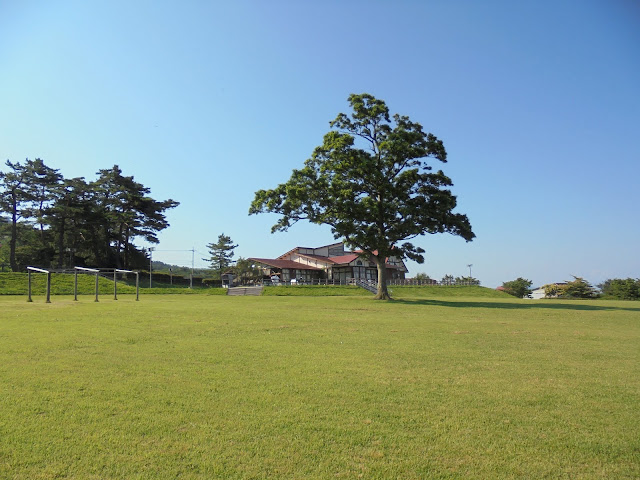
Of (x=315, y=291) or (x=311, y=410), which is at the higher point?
(x=311, y=410)

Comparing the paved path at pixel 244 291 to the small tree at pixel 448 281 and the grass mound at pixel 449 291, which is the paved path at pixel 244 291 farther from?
the small tree at pixel 448 281

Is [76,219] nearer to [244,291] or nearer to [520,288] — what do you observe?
[244,291]

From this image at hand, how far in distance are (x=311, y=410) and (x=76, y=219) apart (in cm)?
5848

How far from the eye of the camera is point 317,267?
69.5 meters

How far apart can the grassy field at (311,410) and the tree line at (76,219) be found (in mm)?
51591

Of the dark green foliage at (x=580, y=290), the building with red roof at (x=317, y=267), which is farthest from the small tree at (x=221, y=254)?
the dark green foliage at (x=580, y=290)

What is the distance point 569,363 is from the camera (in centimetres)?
786

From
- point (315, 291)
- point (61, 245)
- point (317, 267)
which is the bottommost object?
point (315, 291)

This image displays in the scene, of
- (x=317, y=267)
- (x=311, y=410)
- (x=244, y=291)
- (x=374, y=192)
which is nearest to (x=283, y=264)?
(x=317, y=267)

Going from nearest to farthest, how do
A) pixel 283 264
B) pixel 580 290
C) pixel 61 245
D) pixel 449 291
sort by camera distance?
pixel 580 290 < pixel 61 245 < pixel 449 291 < pixel 283 264

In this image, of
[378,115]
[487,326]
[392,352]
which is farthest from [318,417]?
[378,115]

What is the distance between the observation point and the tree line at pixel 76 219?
52.8 meters

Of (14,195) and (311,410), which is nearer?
(311,410)

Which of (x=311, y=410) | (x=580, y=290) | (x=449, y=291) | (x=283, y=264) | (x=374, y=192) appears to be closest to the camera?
(x=311, y=410)
